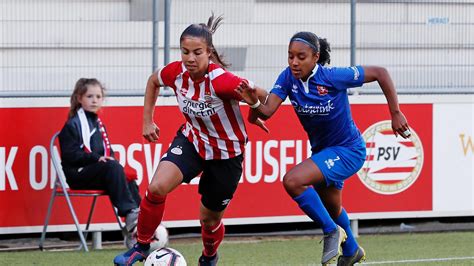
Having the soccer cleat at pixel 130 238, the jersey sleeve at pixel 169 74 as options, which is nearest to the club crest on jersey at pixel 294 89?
the jersey sleeve at pixel 169 74

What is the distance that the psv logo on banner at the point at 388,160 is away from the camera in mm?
11273

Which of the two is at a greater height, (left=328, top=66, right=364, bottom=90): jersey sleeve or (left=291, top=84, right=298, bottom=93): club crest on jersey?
(left=328, top=66, right=364, bottom=90): jersey sleeve

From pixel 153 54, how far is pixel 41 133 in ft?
4.34

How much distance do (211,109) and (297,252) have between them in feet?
9.00

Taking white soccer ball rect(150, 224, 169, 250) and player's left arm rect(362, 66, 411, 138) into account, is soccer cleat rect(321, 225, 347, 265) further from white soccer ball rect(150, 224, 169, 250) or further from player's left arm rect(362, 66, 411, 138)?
white soccer ball rect(150, 224, 169, 250)

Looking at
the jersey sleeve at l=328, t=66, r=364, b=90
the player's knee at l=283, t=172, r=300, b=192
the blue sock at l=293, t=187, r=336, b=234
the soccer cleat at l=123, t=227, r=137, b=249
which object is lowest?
the soccer cleat at l=123, t=227, r=137, b=249

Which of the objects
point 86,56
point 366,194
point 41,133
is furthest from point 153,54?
point 366,194

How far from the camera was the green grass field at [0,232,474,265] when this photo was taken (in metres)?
9.31

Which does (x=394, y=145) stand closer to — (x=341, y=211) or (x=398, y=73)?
(x=398, y=73)

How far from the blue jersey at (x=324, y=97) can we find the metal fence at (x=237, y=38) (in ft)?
9.58

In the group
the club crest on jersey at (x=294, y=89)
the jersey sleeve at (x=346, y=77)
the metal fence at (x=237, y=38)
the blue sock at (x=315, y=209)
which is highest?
the metal fence at (x=237, y=38)

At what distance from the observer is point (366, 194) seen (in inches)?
445

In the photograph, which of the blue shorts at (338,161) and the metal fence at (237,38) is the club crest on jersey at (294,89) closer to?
the blue shorts at (338,161)

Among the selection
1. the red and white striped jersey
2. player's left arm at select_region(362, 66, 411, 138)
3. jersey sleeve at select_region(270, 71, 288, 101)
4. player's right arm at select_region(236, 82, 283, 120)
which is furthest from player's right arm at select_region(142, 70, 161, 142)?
player's left arm at select_region(362, 66, 411, 138)
